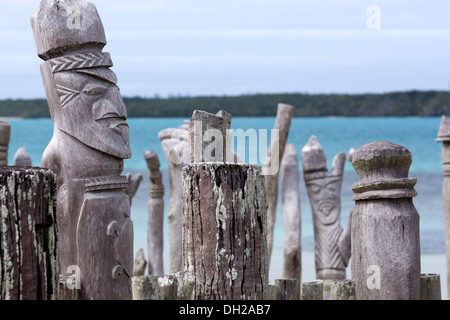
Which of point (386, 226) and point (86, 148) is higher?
point (86, 148)

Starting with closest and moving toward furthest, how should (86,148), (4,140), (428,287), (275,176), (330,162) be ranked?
(428,287) < (86,148) < (4,140) < (275,176) < (330,162)

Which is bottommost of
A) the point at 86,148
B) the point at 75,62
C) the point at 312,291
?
the point at 312,291

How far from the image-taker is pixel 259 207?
14.7ft

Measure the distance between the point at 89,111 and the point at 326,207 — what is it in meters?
4.26

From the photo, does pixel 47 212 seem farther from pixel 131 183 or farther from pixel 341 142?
pixel 341 142

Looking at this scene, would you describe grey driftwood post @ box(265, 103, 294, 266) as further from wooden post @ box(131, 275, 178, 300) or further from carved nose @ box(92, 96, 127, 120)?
wooden post @ box(131, 275, 178, 300)

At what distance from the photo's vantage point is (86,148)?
18.7 feet

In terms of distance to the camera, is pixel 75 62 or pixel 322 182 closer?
pixel 75 62

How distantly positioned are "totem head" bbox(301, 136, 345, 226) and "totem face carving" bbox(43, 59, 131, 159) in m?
3.84

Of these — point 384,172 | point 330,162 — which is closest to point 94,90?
point 384,172

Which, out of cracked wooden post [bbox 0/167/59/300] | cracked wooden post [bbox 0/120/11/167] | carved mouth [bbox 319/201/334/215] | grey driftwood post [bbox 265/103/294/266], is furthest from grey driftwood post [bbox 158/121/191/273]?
cracked wooden post [bbox 0/167/59/300]

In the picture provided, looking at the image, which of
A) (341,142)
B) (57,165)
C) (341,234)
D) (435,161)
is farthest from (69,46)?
(341,142)

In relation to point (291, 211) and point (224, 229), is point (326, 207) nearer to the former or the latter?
point (291, 211)

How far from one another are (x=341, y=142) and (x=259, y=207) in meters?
39.6
